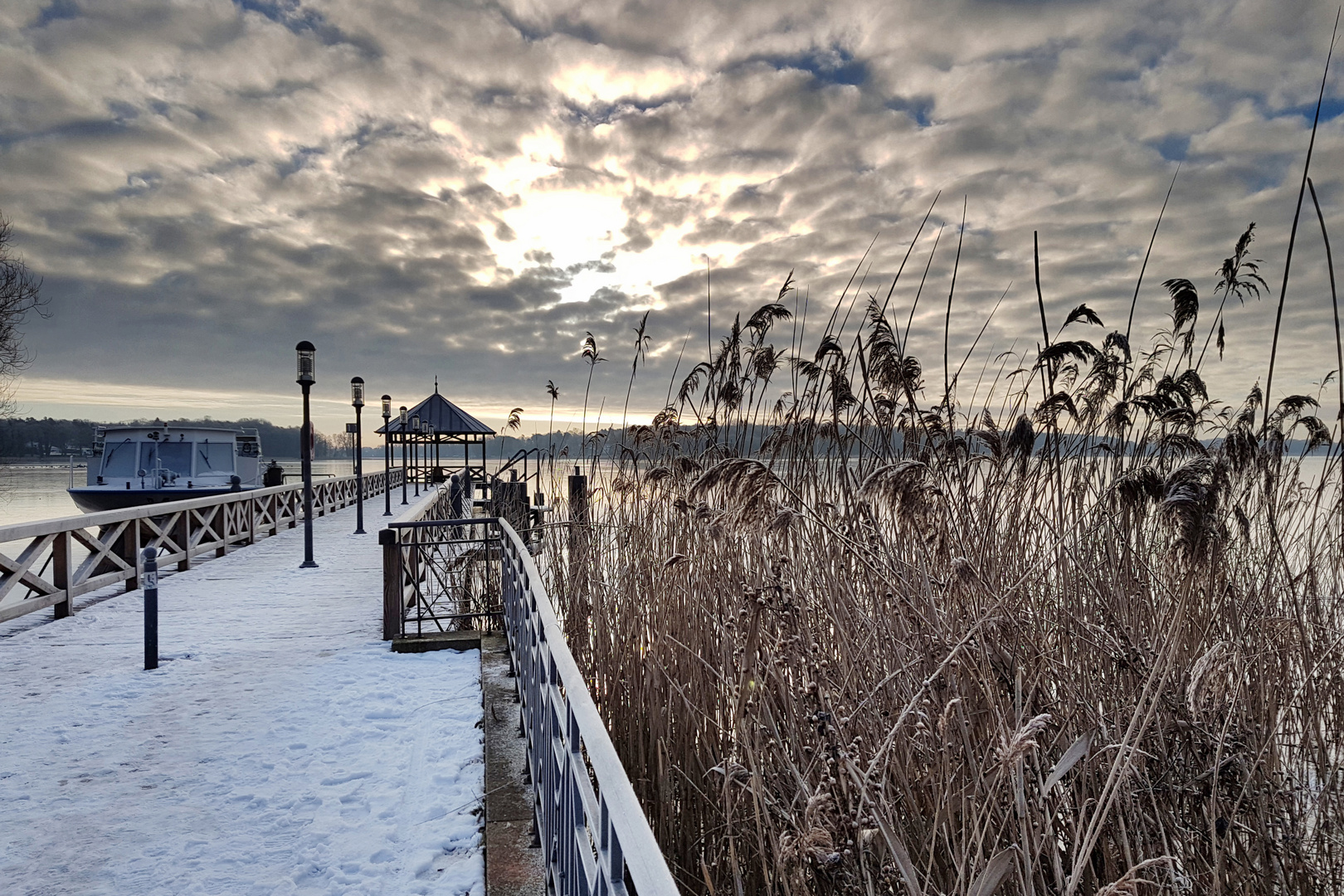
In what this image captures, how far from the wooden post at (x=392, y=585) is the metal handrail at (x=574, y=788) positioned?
8.70 ft

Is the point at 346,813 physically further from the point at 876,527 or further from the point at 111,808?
the point at 876,527

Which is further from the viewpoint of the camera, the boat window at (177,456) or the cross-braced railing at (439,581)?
the boat window at (177,456)

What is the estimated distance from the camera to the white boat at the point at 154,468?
16.3 m

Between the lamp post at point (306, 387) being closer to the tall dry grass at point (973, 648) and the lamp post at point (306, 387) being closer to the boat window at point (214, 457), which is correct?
the tall dry grass at point (973, 648)

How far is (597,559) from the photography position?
13.9 feet

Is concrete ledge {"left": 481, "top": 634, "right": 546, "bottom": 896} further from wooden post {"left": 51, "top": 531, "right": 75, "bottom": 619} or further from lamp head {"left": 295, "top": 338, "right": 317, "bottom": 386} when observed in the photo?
lamp head {"left": 295, "top": 338, "right": 317, "bottom": 386}

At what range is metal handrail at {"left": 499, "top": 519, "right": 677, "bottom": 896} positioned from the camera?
107cm

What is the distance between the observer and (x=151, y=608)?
16.7 ft

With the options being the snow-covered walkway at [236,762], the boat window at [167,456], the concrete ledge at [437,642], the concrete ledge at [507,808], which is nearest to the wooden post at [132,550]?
the snow-covered walkway at [236,762]

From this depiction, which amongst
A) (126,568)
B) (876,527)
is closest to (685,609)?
(876,527)

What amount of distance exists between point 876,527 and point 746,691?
66 cm

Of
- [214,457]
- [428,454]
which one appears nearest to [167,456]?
[214,457]

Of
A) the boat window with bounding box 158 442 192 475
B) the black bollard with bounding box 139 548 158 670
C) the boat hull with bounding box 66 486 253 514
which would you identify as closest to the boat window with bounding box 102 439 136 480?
the boat window with bounding box 158 442 192 475

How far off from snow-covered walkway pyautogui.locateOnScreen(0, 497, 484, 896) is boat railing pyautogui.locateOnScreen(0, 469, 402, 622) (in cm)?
57
